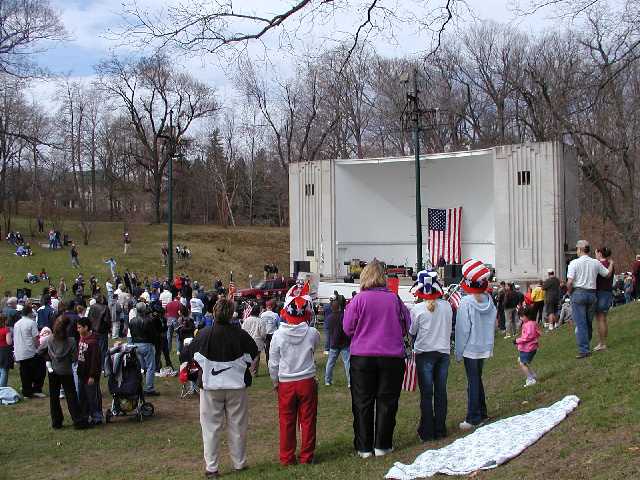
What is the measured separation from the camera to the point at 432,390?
A: 6.63 m

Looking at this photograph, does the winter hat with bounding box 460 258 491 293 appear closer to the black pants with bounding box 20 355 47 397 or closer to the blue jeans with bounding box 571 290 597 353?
the blue jeans with bounding box 571 290 597 353

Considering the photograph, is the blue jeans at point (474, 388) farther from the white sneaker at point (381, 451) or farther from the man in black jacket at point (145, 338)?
the man in black jacket at point (145, 338)

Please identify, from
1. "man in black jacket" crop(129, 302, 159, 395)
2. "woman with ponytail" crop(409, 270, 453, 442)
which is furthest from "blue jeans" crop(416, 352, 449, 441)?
"man in black jacket" crop(129, 302, 159, 395)

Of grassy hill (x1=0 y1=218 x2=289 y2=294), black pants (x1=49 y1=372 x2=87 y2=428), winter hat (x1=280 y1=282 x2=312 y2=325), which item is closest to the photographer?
winter hat (x1=280 y1=282 x2=312 y2=325)

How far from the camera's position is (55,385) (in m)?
8.86

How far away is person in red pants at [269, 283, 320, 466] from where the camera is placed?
20.7 feet

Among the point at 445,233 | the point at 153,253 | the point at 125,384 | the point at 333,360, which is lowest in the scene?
the point at 333,360

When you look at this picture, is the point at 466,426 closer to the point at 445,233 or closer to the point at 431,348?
the point at 431,348

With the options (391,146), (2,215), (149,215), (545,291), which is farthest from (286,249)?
(545,291)

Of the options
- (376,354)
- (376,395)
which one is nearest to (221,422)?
(376,395)

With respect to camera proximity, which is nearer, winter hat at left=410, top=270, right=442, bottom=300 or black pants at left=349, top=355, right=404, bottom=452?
black pants at left=349, top=355, right=404, bottom=452

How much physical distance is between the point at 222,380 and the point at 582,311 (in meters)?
5.02

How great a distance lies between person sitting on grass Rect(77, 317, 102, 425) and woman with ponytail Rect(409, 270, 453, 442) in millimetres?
4476

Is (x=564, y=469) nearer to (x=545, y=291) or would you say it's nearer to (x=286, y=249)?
(x=545, y=291)
